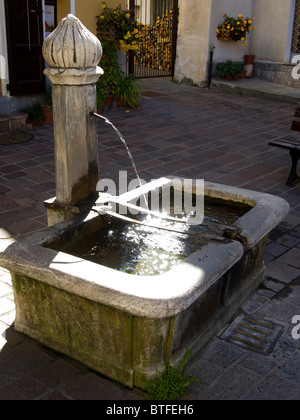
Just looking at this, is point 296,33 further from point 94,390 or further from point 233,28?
point 94,390

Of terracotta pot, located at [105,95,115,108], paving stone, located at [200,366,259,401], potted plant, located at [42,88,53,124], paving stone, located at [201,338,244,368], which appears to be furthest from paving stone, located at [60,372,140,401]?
terracotta pot, located at [105,95,115,108]

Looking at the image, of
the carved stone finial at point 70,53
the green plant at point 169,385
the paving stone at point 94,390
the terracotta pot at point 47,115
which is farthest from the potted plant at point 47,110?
the green plant at point 169,385

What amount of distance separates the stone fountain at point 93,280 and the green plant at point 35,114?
5032 mm

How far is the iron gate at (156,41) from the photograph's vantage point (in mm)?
13391

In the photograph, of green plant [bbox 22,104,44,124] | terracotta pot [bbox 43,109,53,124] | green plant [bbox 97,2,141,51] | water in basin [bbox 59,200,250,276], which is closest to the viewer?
water in basin [bbox 59,200,250,276]

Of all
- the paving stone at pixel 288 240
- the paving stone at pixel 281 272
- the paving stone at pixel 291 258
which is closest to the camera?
the paving stone at pixel 281 272

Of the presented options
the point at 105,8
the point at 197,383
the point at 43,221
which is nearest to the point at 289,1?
the point at 105,8

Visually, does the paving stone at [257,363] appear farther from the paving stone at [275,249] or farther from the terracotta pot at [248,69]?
the terracotta pot at [248,69]

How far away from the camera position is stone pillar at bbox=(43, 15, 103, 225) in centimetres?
314

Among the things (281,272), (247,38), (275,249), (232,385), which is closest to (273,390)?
(232,385)

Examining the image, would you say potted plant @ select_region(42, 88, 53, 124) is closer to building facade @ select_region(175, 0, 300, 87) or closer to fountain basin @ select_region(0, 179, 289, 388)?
building facade @ select_region(175, 0, 300, 87)

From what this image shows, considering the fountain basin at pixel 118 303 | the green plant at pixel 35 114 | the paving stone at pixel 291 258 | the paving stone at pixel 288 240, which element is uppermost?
the green plant at pixel 35 114

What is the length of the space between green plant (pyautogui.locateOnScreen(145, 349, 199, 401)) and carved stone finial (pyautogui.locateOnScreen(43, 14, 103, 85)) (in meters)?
1.89

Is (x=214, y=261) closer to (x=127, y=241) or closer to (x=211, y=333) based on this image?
(x=211, y=333)
